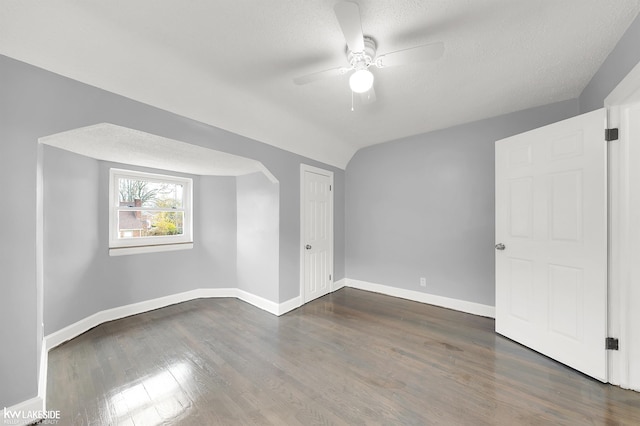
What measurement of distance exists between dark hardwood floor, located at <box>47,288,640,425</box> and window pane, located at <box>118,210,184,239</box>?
1133 mm

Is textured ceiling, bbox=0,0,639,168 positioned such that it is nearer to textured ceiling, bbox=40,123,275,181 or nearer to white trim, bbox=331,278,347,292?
textured ceiling, bbox=40,123,275,181

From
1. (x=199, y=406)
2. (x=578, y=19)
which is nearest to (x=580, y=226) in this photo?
(x=578, y=19)

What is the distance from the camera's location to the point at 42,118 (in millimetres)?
1476

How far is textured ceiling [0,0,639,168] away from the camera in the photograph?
1.33 m

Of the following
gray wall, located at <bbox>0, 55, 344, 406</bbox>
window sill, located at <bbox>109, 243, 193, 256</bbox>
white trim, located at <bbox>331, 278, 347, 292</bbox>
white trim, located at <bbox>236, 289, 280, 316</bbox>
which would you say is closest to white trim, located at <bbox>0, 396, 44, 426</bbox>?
gray wall, located at <bbox>0, 55, 344, 406</bbox>

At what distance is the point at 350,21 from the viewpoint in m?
1.19

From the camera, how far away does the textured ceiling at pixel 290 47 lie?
133 centimetres

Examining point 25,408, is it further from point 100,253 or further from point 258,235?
point 258,235

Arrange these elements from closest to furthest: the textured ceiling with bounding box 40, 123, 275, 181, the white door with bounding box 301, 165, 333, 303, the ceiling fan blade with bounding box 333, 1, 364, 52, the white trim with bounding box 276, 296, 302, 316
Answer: the ceiling fan blade with bounding box 333, 1, 364, 52 → the textured ceiling with bounding box 40, 123, 275, 181 → the white trim with bounding box 276, 296, 302, 316 → the white door with bounding box 301, 165, 333, 303

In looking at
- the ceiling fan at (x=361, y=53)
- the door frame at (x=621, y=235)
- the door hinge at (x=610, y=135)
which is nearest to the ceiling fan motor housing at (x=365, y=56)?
the ceiling fan at (x=361, y=53)

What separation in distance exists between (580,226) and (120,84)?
3.69m

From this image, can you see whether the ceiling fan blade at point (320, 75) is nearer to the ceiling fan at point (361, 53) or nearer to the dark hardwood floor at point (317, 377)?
the ceiling fan at point (361, 53)

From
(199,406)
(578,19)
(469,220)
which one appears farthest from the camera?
(469,220)

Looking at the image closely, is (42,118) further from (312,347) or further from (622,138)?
(622,138)
